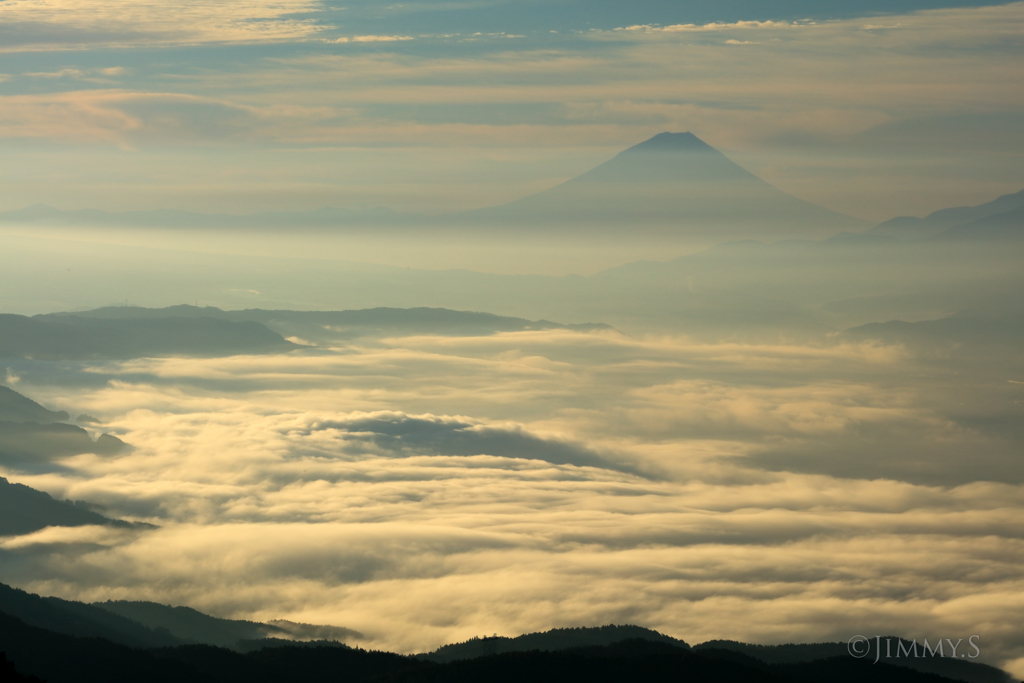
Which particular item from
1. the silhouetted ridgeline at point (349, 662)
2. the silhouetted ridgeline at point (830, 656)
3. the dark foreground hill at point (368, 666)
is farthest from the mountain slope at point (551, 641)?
the dark foreground hill at point (368, 666)

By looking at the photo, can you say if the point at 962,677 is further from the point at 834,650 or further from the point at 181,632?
the point at 181,632

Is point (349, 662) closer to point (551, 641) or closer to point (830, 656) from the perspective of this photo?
point (551, 641)

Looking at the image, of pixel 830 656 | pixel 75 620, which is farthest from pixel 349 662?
pixel 830 656

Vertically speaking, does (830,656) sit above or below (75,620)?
above

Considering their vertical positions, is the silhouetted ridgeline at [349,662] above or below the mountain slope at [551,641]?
below

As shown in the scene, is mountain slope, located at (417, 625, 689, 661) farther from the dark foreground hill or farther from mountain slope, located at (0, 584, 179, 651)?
mountain slope, located at (0, 584, 179, 651)

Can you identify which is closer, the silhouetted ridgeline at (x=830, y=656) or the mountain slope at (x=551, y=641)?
the silhouetted ridgeline at (x=830, y=656)

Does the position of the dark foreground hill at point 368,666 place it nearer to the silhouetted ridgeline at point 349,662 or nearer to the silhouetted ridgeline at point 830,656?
the silhouetted ridgeline at point 349,662

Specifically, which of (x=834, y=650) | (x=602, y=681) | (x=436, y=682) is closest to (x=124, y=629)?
(x=436, y=682)

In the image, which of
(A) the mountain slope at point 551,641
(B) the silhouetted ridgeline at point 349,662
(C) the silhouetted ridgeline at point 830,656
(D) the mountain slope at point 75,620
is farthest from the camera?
(A) the mountain slope at point 551,641
